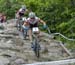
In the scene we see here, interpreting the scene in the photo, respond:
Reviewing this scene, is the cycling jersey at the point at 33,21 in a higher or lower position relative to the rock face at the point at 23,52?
higher

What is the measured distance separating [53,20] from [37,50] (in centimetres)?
1388

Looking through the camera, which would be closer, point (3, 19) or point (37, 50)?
point (37, 50)

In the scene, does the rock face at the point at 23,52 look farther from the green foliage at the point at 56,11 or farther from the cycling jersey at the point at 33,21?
the green foliage at the point at 56,11

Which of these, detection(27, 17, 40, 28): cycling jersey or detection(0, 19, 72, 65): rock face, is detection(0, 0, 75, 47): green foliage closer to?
detection(0, 19, 72, 65): rock face

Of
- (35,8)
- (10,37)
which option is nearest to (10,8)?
(35,8)

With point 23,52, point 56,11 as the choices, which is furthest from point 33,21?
point 56,11

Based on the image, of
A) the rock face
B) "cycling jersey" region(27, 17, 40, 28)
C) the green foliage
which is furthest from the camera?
the green foliage

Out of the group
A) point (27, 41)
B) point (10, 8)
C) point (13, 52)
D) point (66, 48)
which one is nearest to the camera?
point (13, 52)

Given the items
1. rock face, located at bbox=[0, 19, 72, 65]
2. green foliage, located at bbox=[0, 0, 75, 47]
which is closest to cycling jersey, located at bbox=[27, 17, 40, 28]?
rock face, located at bbox=[0, 19, 72, 65]

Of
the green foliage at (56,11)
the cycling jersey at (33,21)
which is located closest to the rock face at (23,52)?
the cycling jersey at (33,21)

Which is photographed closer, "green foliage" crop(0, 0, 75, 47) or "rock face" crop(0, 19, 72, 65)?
"rock face" crop(0, 19, 72, 65)

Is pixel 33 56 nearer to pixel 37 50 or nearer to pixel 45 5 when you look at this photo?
pixel 37 50

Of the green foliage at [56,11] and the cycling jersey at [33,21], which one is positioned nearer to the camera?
the cycling jersey at [33,21]

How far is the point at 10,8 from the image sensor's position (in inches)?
1447
